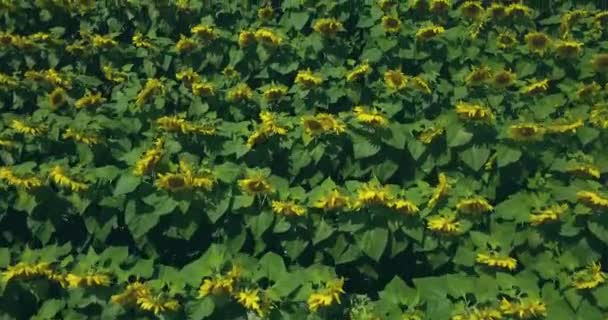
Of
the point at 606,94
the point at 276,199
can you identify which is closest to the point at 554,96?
the point at 606,94

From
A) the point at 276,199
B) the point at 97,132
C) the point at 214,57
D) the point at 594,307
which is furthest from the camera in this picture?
the point at 214,57

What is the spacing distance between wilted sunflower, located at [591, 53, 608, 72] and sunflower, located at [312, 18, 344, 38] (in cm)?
168

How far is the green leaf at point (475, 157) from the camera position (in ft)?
13.8

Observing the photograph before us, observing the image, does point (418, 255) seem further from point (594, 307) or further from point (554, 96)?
point (554, 96)

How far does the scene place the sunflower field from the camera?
3703 mm

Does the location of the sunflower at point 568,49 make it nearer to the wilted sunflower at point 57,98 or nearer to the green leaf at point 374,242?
the green leaf at point 374,242

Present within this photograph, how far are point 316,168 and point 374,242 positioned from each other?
76 centimetres

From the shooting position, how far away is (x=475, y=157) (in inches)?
166

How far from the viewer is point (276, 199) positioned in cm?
404

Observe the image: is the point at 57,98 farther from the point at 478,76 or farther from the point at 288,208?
the point at 478,76

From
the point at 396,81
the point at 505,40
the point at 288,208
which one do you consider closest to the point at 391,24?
the point at 396,81

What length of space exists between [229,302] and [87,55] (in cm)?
264

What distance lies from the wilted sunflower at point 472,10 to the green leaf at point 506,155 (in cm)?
147

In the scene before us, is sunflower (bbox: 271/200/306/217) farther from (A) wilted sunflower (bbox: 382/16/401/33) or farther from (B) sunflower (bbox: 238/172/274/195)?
(A) wilted sunflower (bbox: 382/16/401/33)
